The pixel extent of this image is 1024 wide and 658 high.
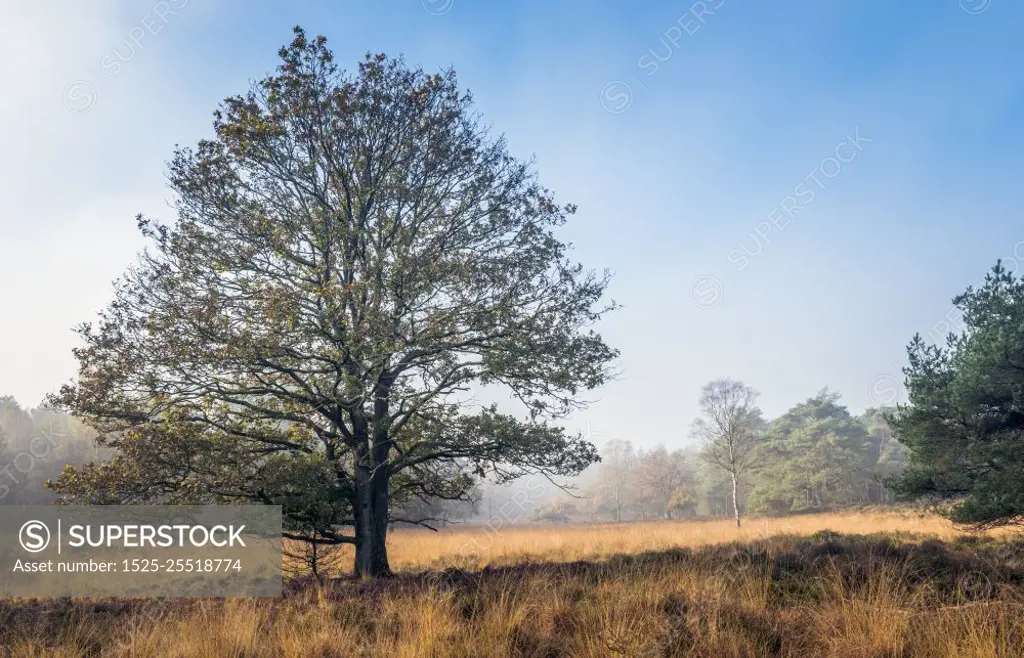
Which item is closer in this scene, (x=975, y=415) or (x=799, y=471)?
(x=975, y=415)

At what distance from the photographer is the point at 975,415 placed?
12422 millimetres

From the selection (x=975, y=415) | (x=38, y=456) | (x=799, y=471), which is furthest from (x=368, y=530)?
(x=38, y=456)

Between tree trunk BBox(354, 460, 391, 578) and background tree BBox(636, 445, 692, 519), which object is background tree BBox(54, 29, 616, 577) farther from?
background tree BBox(636, 445, 692, 519)

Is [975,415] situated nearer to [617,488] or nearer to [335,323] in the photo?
[335,323]

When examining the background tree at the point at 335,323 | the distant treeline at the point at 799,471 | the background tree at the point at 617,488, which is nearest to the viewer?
the background tree at the point at 335,323

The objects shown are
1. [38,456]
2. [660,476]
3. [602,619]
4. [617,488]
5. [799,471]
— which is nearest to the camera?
[602,619]

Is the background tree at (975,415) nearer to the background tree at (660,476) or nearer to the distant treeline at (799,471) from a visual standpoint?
Answer: the distant treeline at (799,471)

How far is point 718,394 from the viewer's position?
113 feet

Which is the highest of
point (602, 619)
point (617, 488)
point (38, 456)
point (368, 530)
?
point (602, 619)

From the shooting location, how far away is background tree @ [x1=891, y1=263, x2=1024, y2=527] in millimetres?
11508

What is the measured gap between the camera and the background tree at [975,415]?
1151 cm

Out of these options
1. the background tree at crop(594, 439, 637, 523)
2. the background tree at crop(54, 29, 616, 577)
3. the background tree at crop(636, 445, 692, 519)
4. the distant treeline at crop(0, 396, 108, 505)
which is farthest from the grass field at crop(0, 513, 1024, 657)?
the background tree at crop(594, 439, 637, 523)

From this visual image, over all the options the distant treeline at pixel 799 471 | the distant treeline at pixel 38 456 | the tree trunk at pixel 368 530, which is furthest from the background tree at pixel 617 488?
the tree trunk at pixel 368 530

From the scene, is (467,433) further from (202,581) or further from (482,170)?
(202,581)
